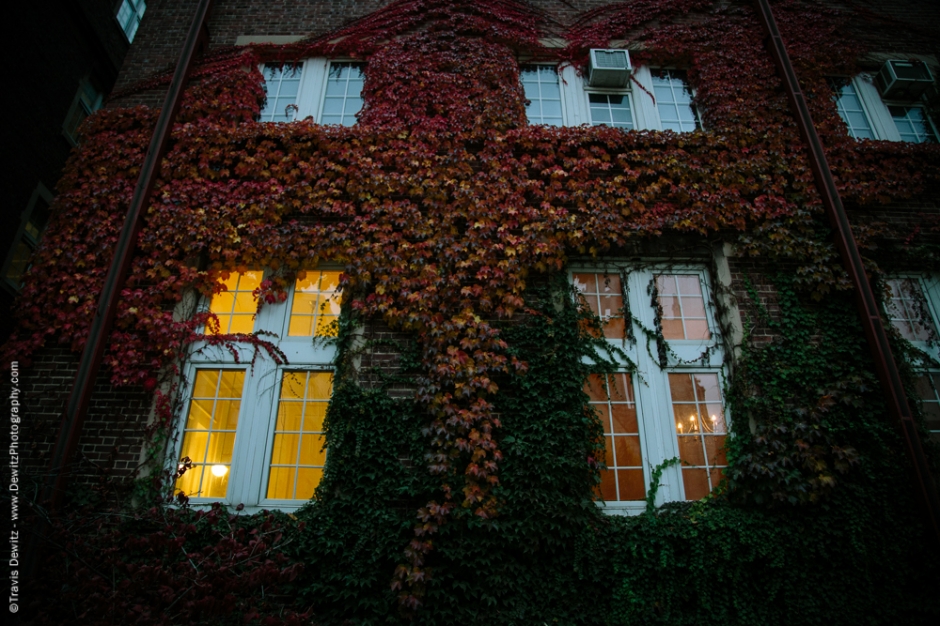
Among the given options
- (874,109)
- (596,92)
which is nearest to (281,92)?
(596,92)

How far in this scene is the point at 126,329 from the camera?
552 centimetres

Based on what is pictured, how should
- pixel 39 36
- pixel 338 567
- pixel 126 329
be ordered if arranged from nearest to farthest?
pixel 338 567
pixel 126 329
pixel 39 36

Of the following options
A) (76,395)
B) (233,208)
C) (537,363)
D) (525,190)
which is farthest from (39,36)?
(537,363)

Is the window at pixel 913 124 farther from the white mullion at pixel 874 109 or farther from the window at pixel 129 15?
the window at pixel 129 15

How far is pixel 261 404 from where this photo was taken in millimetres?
5312

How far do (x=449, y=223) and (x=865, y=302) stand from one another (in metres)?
4.43

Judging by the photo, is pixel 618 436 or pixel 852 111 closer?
pixel 618 436

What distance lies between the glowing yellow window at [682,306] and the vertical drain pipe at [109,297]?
580cm

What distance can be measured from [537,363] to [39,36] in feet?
33.1

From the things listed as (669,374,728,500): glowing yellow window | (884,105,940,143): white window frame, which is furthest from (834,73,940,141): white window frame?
(669,374,728,500): glowing yellow window

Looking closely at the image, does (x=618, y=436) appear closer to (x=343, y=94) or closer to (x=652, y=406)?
(x=652, y=406)

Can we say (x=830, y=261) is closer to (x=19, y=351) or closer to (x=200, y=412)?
(x=200, y=412)

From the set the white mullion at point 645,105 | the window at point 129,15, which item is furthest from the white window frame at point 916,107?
the window at point 129,15

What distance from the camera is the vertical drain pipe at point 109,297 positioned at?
4855 millimetres
